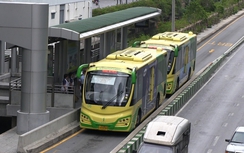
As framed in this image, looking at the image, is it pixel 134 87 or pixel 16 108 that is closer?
pixel 134 87

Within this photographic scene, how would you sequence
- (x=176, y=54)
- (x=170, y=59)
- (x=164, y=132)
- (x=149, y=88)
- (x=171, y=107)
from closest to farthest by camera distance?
(x=164, y=132) → (x=149, y=88) → (x=171, y=107) → (x=170, y=59) → (x=176, y=54)

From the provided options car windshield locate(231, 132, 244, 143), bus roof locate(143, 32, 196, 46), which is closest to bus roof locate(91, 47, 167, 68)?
bus roof locate(143, 32, 196, 46)

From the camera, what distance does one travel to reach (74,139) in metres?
28.0

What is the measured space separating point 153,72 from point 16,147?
907cm

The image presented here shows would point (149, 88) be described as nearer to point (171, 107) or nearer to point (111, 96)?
point (171, 107)

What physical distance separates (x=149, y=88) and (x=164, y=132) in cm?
1043

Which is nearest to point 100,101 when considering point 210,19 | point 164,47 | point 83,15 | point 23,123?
point 23,123

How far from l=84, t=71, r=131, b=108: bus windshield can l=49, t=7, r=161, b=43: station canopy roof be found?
2.04 meters

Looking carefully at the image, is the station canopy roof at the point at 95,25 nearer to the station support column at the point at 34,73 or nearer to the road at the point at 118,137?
the station support column at the point at 34,73

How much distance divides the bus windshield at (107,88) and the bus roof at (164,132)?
592 centimetres

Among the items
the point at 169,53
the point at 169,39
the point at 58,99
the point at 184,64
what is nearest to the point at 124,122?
the point at 58,99

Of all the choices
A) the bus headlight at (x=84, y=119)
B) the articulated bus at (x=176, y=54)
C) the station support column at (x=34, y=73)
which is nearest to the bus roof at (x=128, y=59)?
the bus headlight at (x=84, y=119)

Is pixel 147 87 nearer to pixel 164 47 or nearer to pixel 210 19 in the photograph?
pixel 164 47

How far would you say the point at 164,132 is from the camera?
A: 21.4 meters
